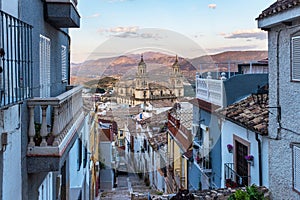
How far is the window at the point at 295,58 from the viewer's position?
704 cm

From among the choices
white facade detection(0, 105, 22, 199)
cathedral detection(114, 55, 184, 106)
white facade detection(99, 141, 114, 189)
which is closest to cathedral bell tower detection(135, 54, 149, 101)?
cathedral detection(114, 55, 184, 106)

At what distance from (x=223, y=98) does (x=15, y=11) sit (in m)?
8.14

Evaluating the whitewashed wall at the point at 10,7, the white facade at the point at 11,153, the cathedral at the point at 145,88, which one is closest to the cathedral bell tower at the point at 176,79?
the cathedral at the point at 145,88

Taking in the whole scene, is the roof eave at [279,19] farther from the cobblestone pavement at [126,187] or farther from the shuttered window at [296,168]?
the cobblestone pavement at [126,187]

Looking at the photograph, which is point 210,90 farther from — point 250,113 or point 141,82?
point 141,82

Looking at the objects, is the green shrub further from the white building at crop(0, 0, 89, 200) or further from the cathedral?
the cathedral

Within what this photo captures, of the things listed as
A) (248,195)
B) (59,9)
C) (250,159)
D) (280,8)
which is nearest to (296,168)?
(248,195)

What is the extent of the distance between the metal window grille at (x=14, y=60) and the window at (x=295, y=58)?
16.0 ft

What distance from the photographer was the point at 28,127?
5137 mm

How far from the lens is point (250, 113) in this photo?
989 cm

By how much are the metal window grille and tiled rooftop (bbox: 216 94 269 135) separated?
5.72 meters

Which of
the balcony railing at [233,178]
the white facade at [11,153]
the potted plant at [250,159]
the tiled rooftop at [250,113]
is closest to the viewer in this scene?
the white facade at [11,153]

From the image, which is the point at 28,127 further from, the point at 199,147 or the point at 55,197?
the point at 199,147

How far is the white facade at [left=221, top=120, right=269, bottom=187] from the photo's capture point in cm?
885
